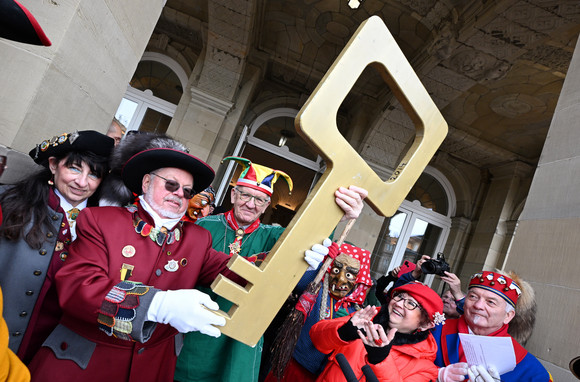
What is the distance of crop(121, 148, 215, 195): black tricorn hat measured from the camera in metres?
1.33

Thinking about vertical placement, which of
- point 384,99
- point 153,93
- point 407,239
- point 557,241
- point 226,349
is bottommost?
point 226,349

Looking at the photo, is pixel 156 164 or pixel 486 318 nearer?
pixel 156 164

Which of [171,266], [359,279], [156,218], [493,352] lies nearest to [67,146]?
[156,218]

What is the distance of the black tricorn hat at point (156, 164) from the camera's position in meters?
1.33

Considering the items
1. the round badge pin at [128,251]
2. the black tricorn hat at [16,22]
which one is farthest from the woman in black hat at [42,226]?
the black tricorn hat at [16,22]

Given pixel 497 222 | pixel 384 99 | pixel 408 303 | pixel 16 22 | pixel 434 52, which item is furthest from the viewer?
pixel 497 222

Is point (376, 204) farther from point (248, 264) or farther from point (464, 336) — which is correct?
point (464, 336)

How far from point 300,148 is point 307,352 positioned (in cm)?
637

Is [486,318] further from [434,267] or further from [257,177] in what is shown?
[257,177]

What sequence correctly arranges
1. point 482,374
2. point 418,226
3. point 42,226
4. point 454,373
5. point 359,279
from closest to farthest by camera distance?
point 42,226 < point 482,374 < point 454,373 < point 359,279 < point 418,226

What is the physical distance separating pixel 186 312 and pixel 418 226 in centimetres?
804

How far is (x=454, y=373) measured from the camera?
1614 millimetres

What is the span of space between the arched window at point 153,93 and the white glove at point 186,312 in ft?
23.3

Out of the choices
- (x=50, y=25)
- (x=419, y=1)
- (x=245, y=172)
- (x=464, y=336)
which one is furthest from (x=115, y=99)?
(x=419, y=1)
